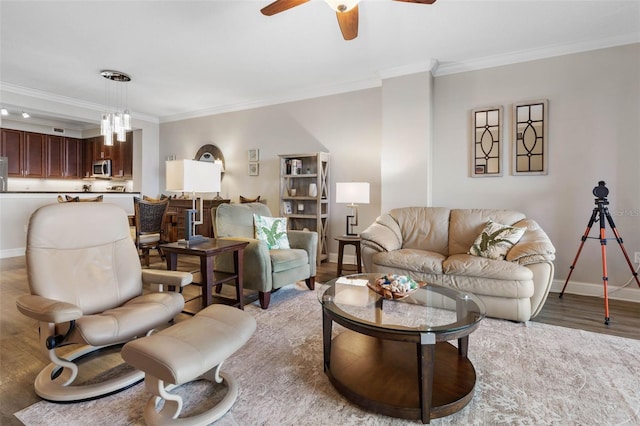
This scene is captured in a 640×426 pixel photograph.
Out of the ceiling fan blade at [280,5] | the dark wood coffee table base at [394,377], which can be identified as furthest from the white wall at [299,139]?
the dark wood coffee table base at [394,377]

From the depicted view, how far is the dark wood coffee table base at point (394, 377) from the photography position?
154cm

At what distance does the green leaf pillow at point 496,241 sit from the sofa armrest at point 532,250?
53 mm

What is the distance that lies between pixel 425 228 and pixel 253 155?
3.33m

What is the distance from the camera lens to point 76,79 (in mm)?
4637

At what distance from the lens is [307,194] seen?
5141 mm

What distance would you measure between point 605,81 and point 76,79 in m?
6.54

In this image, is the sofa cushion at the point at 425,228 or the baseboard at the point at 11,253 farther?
the baseboard at the point at 11,253

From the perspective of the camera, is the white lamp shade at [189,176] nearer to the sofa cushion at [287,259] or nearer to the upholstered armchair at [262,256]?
the upholstered armchair at [262,256]

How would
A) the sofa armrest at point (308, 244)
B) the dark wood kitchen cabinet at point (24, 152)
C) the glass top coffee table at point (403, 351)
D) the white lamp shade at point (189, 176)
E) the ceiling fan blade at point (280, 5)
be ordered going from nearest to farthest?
the glass top coffee table at point (403, 351) → the ceiling fan blade at point (280, 5) → the white lamp shade at point (189, 176) → the sofa armrest at point (308, 244) → the dark wood kitchen cabinet at point (24, 152)

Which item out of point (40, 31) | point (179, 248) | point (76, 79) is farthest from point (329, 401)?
point (76, 79)

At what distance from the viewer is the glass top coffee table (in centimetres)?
151

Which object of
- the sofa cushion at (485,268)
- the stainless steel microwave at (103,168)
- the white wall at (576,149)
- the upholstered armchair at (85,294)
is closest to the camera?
the upholstered armchair at (85,294)

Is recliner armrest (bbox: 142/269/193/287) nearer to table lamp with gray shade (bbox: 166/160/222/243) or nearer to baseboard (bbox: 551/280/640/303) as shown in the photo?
table lamp with gray shade (bbox: 166/160/222/243)

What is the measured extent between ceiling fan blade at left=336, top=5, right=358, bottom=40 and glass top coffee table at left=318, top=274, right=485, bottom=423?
1916 millimetres
